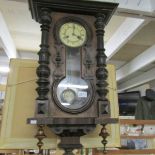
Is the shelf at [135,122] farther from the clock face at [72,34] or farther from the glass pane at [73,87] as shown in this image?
the clock face at [72,34]

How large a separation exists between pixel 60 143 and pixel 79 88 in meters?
0.29

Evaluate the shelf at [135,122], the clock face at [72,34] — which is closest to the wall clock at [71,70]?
the clock face at [72,34]

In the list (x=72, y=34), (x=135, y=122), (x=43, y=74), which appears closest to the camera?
(x=43, y=74)

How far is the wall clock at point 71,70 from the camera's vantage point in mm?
1076

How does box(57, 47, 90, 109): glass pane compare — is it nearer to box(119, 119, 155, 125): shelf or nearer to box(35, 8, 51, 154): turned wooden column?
box(35, 8, 51, 154): turned wooden column

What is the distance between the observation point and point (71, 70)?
1170mm

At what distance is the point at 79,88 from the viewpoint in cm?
116

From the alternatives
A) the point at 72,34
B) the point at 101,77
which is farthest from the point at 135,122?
the point at 72,34

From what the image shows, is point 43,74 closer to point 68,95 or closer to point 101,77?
point 68,95

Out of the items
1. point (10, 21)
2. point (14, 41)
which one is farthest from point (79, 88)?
point (14, 41)

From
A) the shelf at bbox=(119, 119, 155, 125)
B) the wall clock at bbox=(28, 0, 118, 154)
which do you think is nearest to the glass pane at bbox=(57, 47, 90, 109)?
the wall clock at bbox=(28, 0, 118, 154)

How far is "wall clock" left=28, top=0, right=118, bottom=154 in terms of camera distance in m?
1.08

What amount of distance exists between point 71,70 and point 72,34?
201mm

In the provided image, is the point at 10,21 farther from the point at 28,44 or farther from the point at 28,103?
the point at 28,103
